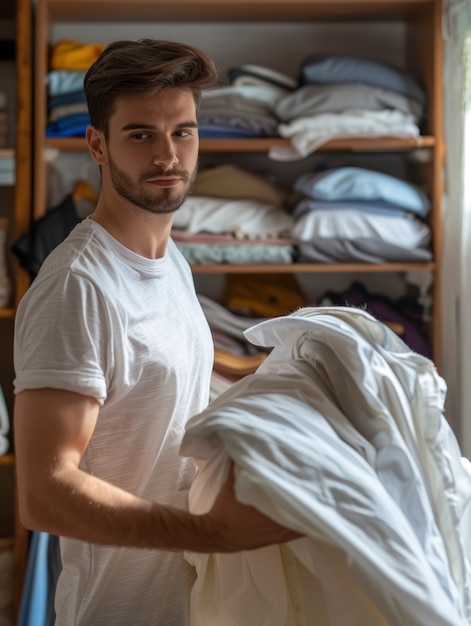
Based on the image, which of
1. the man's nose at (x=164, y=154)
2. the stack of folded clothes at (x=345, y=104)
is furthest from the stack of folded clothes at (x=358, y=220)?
the man's nose at (x=164, y=154)

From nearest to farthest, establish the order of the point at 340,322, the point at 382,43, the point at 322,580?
1. the point at 322,580
2. the point at 340,322
3. the point at 382,43

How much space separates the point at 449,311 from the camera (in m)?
2.82

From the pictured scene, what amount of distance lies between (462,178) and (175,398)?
5.41 feet

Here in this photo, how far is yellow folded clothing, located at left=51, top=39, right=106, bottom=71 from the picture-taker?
2820mm

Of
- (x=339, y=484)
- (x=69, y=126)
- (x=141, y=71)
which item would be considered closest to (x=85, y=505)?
(x=339, y=484)

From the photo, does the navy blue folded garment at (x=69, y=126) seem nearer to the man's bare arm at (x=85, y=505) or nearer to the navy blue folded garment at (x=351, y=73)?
the navy blue folded garment at (x=351, y=73)

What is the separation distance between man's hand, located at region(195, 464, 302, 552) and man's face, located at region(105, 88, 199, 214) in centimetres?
52

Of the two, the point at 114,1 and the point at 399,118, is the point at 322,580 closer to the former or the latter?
the point at 399,118

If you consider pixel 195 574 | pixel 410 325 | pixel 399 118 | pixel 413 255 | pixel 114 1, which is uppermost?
pixel 114 1

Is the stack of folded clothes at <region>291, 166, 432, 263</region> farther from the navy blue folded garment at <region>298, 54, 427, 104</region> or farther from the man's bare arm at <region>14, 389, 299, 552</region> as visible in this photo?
the man's bare arm at <region>14, 389, 299, 552</region>

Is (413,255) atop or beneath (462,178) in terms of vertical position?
beneath

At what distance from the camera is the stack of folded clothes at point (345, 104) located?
2754 mm

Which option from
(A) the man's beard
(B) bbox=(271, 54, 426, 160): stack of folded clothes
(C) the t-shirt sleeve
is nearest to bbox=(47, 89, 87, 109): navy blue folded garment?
(B) bbox=(271, 54, 426, 160): stack of folded clothes

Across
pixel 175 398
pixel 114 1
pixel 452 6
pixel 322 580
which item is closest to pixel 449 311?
pixel 452 6
